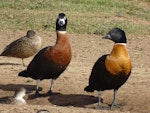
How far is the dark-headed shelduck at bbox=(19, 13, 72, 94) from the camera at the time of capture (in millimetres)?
10625

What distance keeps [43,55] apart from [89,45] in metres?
6.57

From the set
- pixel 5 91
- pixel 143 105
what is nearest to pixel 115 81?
pixel 143 105

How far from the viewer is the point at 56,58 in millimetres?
10633

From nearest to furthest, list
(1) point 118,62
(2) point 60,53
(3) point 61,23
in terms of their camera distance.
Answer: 1. (1) point 118,62
2. (2) point 60,53
3. (3) point 61,23

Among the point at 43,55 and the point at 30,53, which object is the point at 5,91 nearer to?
the point at 43,55

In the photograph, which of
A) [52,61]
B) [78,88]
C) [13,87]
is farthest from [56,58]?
[13,87]

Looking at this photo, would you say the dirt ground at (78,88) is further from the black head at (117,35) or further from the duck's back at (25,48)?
the black head at (117,35)

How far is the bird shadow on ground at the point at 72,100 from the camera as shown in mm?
10750

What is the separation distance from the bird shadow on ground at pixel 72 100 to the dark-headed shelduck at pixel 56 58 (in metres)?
0.19

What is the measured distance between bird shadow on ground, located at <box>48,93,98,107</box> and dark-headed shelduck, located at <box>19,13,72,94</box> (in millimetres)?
191

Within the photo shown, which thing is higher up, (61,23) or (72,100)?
(61,23)

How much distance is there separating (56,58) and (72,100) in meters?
0.81

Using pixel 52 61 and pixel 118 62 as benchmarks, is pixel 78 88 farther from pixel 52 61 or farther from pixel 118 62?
pixel 118 62

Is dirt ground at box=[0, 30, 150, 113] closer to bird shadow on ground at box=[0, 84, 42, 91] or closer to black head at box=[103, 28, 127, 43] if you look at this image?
bird shadow on ground at box=[0, 84, 42, 91]
